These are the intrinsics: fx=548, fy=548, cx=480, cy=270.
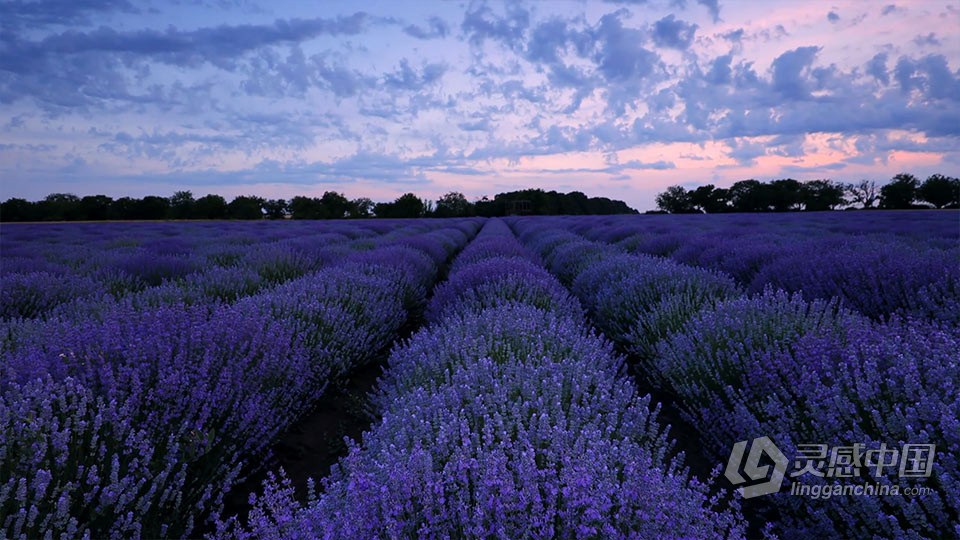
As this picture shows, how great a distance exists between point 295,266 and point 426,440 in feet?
18.9

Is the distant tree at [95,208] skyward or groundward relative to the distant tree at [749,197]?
skyward

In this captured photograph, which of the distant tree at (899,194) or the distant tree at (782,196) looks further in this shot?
the distant tree at (782,196)

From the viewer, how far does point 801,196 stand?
163 feet

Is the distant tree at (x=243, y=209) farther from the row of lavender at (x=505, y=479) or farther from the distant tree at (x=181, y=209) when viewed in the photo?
the row of lavender at (x=505, y=479)

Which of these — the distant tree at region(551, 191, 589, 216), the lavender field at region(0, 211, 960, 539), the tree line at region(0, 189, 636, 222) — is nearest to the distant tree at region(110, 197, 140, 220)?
the tree line at region(0, 189, 636, 222)

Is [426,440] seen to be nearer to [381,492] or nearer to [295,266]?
[381,492]

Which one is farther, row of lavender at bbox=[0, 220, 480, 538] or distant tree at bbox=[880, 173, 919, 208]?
distant tree at bbox=[880, 173, 919, 208]

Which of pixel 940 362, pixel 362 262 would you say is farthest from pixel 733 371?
pixel 362 262

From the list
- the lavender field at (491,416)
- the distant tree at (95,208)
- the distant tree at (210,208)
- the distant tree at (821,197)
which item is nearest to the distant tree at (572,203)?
the distant tree at (821,197)

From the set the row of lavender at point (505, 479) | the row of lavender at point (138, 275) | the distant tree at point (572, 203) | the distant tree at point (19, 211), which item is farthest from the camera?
the distant tree at point (572, 203)

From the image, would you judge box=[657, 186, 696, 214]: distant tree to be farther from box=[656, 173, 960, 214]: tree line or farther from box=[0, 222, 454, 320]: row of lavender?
box=[0, 222, 454, 320]: row of lavender

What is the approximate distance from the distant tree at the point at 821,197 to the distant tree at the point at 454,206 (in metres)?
31.8

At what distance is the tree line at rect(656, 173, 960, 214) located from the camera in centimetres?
3950
